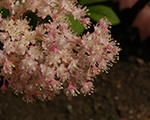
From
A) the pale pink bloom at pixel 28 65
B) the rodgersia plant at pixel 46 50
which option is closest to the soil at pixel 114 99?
the rodgersia plant at pixel 46 50

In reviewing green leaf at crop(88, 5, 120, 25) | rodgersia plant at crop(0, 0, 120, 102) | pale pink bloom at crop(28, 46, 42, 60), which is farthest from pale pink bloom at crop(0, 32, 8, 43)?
green leaf at crop(88, 5, 120, 25)

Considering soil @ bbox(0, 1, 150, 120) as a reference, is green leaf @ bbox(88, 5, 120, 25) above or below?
above

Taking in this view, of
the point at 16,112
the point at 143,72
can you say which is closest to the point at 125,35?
the point at 143,72

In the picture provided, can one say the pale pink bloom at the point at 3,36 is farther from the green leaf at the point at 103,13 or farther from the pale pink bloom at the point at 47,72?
the green leaf at the point at 103,13

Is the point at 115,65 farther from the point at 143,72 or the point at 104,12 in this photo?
the point at 104,12

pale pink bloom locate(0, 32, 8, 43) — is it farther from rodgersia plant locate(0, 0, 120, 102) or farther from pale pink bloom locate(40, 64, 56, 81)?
pale pink bloom locate(40, 64, 56, 81)
